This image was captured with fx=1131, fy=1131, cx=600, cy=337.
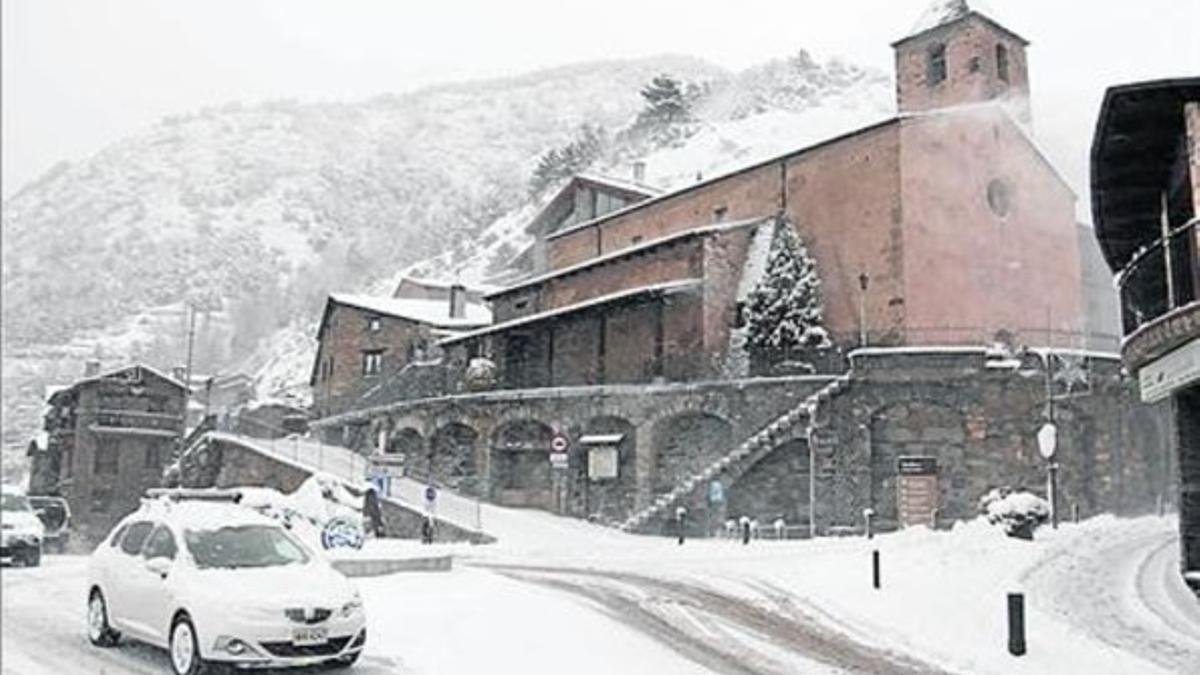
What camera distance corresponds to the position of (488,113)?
25406 millimetres

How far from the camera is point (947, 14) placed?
3366 cm

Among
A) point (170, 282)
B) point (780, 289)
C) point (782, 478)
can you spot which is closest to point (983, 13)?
point (780, 289)

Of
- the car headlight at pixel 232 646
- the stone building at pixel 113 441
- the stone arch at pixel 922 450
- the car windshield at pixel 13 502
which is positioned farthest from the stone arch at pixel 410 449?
the car headlight at pixel 232 646

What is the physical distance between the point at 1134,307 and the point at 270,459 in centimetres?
2226

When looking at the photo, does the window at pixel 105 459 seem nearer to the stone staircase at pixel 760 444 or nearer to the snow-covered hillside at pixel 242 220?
the snow-covered hillside at pixel 242 220

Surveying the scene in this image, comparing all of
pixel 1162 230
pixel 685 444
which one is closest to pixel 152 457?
pixel 1162 230

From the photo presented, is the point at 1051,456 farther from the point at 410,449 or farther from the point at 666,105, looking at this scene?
the point at 666,105

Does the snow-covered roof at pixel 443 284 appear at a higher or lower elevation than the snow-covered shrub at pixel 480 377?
higher

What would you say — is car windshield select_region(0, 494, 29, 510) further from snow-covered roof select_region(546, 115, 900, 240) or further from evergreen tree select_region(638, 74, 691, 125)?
evergreen tree select_region(638, 74, 691, 125)

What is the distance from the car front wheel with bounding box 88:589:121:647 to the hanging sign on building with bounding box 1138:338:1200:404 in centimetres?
1095

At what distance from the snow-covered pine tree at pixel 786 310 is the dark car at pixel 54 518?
811 inches

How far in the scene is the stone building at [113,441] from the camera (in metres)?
11.3

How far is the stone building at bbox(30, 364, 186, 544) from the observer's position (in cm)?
1133

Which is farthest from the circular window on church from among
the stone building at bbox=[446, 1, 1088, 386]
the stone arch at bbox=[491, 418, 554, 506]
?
the stone arch at bbox=[491, 418, 554, 506]
